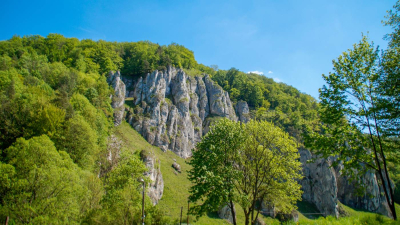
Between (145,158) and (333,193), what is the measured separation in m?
46.3

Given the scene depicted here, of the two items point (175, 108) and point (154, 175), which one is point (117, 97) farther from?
point (154, 175)

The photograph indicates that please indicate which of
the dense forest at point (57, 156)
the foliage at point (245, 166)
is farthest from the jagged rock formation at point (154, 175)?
the foliage at point (245, 166)

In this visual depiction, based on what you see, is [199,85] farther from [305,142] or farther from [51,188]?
[305,142]

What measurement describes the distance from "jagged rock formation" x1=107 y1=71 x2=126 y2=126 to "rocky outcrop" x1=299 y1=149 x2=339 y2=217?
1891 inches

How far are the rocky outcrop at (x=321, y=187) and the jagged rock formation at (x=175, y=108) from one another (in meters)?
30.3

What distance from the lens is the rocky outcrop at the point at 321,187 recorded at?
47250mm

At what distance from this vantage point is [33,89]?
3353 cm

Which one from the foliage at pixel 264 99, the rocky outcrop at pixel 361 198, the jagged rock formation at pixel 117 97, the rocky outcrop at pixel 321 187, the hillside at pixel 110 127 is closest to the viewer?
the hillside at pixel 110 127

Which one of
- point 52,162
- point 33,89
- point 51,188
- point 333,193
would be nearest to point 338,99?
point 51,188

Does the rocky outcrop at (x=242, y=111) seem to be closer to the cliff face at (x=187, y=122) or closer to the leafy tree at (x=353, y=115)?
the cliff face at (x=187, y=122)

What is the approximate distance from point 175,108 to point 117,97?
1651cm

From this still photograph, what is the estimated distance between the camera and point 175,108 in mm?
59500

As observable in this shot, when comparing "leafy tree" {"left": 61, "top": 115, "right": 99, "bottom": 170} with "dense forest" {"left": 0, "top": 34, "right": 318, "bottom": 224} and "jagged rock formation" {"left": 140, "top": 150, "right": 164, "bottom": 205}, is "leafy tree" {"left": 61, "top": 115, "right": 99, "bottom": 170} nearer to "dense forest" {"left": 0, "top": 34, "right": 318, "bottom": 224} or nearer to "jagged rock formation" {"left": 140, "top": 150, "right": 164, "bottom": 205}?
"dense forest" {"left": 0, "top": 34, "right": 318, "bottom": 224}

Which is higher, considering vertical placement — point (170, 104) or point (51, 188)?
point (170, 104)
